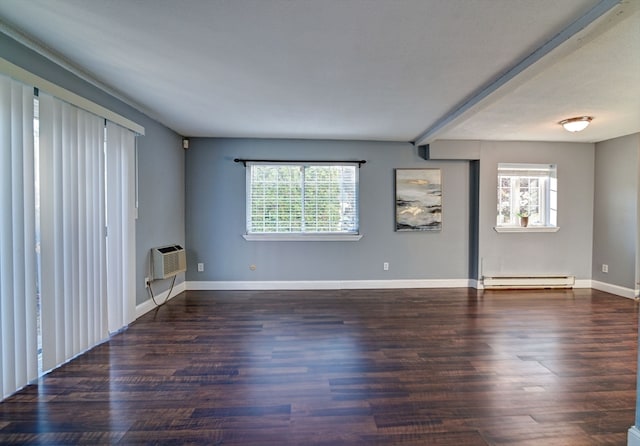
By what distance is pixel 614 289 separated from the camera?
448 centimetres

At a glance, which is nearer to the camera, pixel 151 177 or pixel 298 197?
pixel 151 177

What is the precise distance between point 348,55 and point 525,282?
4585 millimetres

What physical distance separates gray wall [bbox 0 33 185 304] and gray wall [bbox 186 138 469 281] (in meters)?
0.28

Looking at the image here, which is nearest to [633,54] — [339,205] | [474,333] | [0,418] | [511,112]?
[511,112]

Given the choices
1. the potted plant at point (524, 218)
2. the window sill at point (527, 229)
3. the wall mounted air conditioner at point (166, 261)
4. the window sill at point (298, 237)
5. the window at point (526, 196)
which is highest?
the window at point (526, 196)

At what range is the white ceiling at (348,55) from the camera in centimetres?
171

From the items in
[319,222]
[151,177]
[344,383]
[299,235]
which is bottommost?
[344,383]

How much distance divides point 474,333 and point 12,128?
4.07m

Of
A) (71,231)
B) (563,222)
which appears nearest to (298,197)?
(71,231)

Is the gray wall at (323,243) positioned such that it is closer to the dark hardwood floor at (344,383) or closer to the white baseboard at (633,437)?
the dark hardwood floor at (344,383)

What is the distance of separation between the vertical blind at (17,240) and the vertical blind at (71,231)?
0.11 meters

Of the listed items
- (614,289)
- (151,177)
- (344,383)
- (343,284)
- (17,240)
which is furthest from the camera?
(343,284)

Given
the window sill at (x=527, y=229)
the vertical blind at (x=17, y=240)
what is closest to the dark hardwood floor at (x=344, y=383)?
the vertical blind at (x=17, y=240)

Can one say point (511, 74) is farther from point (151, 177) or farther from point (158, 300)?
point (158, 300)
